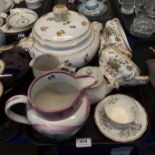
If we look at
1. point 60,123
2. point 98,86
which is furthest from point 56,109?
point 98,86

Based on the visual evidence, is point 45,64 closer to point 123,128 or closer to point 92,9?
point 123,128

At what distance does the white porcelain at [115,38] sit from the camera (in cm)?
67

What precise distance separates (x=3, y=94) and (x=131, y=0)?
57 centimetres

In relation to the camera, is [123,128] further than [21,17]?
No

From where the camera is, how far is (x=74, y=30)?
639mm

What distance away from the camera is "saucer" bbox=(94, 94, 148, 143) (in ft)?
1.83

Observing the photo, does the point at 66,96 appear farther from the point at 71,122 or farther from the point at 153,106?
the point at 153,106

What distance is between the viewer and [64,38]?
2.06 feet

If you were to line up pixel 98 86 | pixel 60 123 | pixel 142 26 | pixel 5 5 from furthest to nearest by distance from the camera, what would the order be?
1. pixel 5 5
2. pixel 142 26
3. pixel 98 86
4. pixel 60 123

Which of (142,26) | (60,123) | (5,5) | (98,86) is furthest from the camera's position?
(5,5)

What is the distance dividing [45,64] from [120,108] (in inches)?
7.9

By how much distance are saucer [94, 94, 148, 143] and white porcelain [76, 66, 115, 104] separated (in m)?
0.03

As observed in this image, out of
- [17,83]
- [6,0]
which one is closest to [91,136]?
[17,83]

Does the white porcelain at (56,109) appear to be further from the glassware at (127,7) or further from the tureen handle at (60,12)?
the glassware at (127,7)
